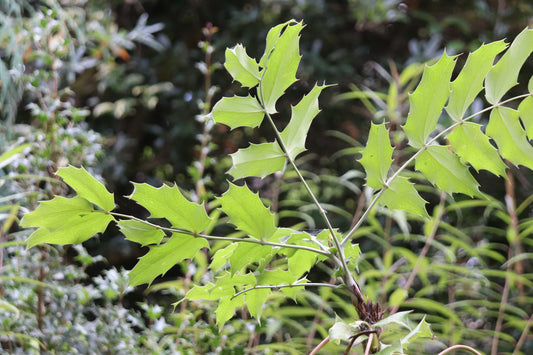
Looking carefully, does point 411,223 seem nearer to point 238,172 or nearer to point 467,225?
point 467,225

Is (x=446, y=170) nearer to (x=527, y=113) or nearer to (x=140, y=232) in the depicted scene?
(x=527, y=113)

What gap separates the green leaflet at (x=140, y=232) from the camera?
1.36ft

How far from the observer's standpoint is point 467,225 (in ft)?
5.75

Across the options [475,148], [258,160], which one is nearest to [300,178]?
[258,160]

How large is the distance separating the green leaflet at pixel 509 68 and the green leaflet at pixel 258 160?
0.20 metres

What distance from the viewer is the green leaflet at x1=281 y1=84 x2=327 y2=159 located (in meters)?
0.47

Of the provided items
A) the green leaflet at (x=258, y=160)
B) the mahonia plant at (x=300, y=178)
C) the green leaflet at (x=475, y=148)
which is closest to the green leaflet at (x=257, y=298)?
the mahonia plant at (x=300, y=178)

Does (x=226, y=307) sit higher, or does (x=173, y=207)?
(x=173, y=207)

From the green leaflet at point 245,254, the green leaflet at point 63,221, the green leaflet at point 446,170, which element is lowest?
the green leaflet at point 245,254

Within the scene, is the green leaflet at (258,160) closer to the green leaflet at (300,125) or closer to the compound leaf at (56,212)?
the green leaflet at (300,125)

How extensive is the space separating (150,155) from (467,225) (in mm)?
1224

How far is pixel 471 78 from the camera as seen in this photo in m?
0.48

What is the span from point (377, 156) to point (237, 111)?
0.41ft

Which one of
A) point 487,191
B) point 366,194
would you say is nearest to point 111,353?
point 366,194
